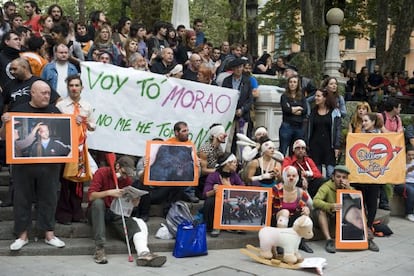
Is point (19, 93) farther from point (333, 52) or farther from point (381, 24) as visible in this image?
point (381, 24)

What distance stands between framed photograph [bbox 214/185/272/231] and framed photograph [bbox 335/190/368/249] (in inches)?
37.5

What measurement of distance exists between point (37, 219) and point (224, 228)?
2.23 metres

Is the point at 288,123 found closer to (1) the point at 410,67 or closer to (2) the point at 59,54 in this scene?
(2) the point at 59,54

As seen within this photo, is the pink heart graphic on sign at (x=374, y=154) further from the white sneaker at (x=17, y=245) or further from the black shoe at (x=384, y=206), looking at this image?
the white sneaker at (x=17, y=245)

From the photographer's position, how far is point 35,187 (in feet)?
19.1

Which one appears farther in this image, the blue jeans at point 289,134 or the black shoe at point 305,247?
the blue jeans at point 289,134

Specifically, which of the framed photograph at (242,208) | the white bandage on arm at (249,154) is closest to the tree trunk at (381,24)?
the white bandage on arm at (249,154)

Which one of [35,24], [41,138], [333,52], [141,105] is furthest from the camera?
[333,52]

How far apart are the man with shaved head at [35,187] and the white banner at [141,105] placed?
1.72 metres

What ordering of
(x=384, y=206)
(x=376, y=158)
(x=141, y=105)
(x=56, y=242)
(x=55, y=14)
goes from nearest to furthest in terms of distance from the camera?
(x=56, y=242) < (x=376, y=158) < (x=141, y=105) < (x=384, y=206) < (x=55, y=14)

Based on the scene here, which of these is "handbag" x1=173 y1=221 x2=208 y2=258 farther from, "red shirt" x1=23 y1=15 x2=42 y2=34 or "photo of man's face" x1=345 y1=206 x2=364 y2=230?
"red shirt" x1=23 y1=15 x2=42 y2=34

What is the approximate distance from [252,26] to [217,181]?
1529cm

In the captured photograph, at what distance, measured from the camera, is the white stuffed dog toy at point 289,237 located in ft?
19.8

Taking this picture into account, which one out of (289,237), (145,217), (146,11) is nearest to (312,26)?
(146,11)
